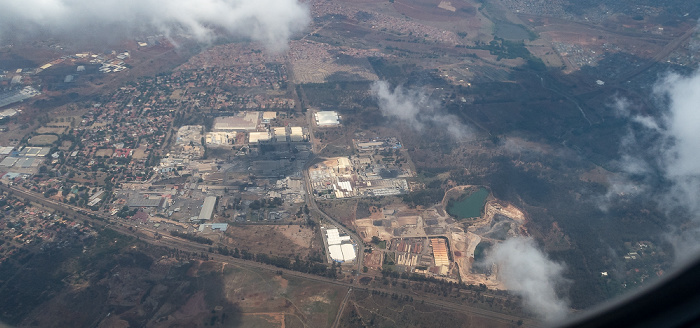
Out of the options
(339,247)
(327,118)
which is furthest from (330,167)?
(339,247)

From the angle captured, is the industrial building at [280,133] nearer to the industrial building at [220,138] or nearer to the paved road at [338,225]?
the industrial building at [220,138]

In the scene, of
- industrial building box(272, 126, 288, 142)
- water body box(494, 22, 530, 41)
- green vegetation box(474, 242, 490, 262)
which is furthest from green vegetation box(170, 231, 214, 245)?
water body box(494, 22, 530, 41)

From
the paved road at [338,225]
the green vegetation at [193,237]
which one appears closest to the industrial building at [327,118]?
the paved road at [338,225]

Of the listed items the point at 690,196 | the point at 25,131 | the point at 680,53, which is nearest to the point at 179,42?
the point at 25,131

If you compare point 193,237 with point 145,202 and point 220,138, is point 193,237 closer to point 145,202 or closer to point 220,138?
point 145,202

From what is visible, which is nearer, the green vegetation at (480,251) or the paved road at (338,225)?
the paved road at (338,225)

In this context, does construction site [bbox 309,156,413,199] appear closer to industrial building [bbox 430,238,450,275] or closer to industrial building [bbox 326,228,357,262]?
industrial building [bbox 326,228,357,262]
